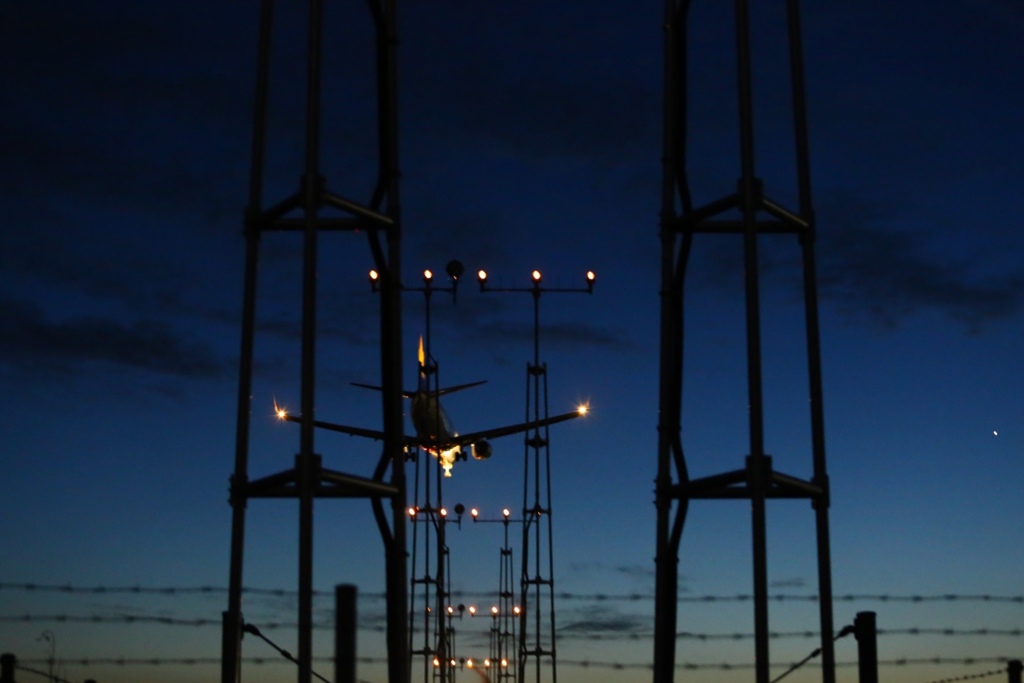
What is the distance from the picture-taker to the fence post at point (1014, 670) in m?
14.2

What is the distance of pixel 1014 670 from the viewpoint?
14289 millimetres

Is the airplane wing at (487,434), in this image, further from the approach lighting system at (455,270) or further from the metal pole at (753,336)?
the metal pole at (753,336)

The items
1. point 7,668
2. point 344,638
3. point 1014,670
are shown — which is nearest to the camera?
point 344,638

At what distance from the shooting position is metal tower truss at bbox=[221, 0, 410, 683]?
11.7 metres

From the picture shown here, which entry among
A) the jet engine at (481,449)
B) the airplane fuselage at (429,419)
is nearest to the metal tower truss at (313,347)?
the airplane fuselage at (429,419)

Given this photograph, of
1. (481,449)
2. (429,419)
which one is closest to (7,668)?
(429,419)

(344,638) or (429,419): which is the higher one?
(429,419)

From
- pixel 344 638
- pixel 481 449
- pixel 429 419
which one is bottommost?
pixel 344 638

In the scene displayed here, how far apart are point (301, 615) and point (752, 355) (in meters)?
4.07

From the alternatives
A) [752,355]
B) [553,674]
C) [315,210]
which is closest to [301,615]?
[315,210]

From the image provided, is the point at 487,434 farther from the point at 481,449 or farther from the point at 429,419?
the point at 429,419

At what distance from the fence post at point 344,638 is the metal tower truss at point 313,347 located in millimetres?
4087

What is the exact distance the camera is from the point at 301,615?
1139cm

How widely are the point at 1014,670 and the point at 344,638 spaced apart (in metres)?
9.04
